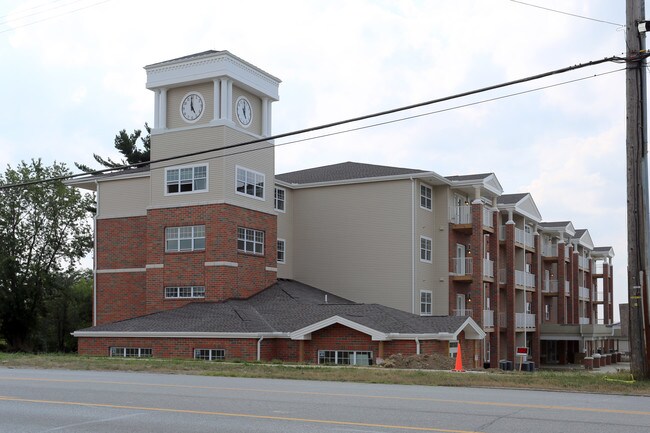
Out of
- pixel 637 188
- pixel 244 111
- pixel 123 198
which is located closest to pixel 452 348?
pixel 244 111

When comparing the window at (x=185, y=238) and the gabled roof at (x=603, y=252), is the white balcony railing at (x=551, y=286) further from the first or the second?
the window at (x=185, y=238)

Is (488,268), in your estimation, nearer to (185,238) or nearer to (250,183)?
(250,183)

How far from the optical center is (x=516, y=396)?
52.7 ft

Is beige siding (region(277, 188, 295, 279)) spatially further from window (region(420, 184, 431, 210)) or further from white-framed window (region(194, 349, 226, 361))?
white-framed window (region(194, 349, 226, 361))

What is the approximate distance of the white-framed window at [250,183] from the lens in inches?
1585

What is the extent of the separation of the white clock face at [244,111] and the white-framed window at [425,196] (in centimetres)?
986

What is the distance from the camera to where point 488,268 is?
48031mm

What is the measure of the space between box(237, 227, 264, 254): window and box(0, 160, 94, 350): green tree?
1872 centimetres

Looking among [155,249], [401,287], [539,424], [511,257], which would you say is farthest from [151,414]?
[511,257]

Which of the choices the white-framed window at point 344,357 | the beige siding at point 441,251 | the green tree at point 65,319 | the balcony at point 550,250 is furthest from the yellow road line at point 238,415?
the balcony at point 550,250

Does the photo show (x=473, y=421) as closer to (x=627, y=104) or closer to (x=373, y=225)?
(x=627, y=104)

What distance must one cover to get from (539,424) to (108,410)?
654 cm

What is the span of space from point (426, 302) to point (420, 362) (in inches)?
577

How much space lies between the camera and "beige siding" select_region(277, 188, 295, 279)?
46.2m
